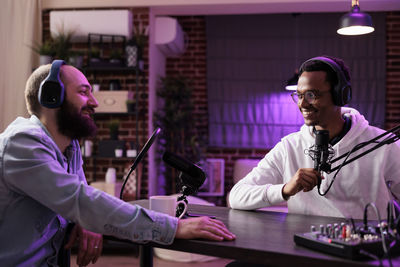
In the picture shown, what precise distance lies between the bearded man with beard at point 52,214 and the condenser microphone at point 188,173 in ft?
0.60

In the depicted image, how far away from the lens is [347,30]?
3.36m

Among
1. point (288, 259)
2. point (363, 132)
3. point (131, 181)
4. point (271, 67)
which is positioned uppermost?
point (271, 67)

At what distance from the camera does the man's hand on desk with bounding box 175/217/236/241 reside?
117 cm

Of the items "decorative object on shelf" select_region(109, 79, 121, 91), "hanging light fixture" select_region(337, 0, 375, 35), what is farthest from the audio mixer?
"decorative object on shelf" select_region(109, 79, 121, 91)

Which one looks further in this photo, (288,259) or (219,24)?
(219,24)

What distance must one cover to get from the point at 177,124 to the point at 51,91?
356 cm

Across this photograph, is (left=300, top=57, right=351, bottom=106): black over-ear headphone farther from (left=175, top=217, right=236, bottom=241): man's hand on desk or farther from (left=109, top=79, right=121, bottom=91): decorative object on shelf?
(left=109, top=79, right=121, bottom=91): decorative object on shelf

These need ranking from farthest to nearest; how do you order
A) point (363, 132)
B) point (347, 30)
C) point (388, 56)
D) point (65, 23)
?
point (388, 56), point (65, 23), point (347, 30), point (363, 132)

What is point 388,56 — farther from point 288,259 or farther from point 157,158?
point 288,259

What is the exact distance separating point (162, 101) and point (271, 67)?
1527 millimetres

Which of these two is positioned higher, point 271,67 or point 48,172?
point 271,67

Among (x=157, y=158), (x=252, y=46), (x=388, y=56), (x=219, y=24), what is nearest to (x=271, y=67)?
(x=252, y=46)

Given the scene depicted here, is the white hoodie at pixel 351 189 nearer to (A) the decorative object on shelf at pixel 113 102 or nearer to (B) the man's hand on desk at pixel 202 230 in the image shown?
(B) the man's hand on desk at pixel 202 230

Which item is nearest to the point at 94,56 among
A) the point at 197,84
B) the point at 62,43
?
the point at 62,43
